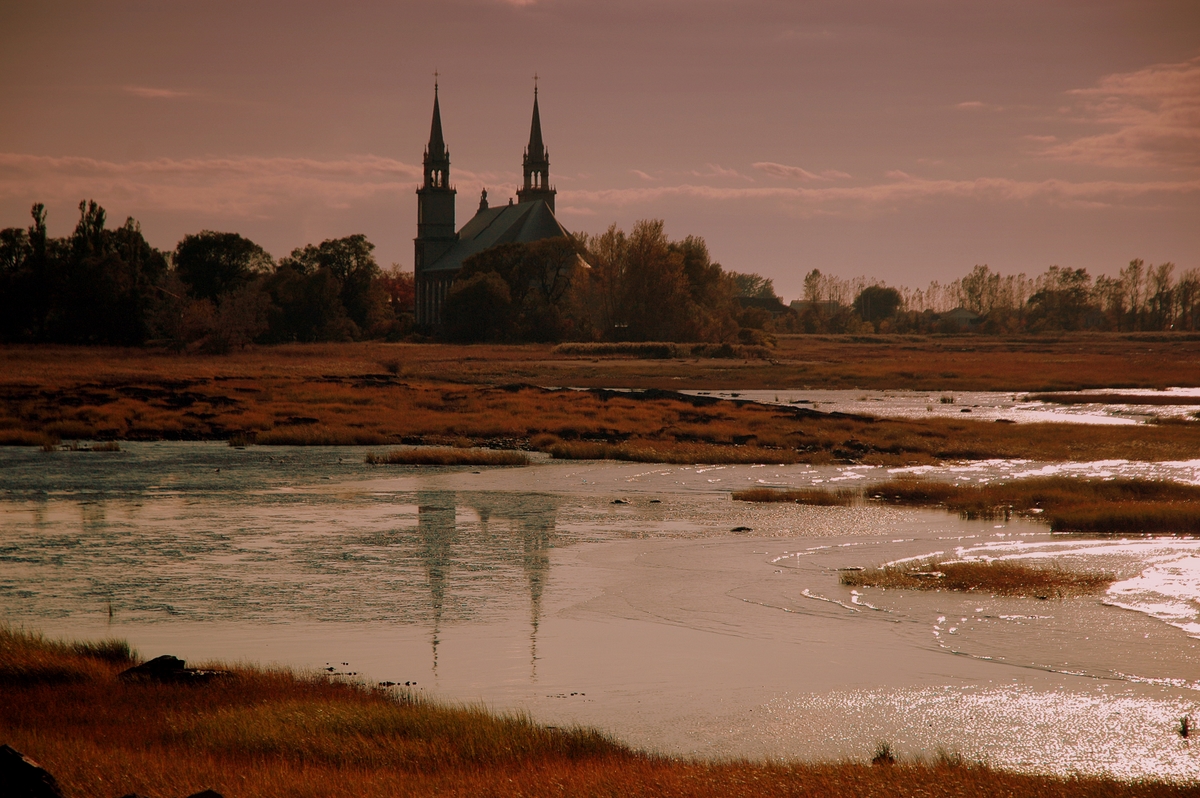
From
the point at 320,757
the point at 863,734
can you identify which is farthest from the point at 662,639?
the point at 320,757

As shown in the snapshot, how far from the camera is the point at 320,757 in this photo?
379 inches

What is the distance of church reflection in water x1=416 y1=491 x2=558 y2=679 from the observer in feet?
54.6

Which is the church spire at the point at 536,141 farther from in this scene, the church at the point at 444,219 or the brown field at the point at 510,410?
the brown field at the point at 510,410

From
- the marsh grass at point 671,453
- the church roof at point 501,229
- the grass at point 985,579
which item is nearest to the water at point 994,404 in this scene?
the marsh grass at point 671,453

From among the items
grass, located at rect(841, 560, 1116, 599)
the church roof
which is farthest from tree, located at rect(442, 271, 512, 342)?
grass, located at rect(841, 560, 1116, 599)

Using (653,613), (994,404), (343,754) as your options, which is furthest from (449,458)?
(994,404)

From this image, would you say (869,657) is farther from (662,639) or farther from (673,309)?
(673,309)

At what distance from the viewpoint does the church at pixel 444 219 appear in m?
165

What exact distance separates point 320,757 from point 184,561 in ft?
33.4

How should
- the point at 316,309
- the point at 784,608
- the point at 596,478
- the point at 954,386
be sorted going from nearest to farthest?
1. the point at 784,608
2. the point at 596,478
3. the point at 954,386
4. the point at 316,309

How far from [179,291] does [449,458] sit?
2749 inches

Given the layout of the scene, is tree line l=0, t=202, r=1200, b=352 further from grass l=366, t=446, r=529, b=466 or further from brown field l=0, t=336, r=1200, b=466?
grass l=366, t=446, r=529, b=466

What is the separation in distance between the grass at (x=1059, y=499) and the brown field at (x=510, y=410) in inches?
288

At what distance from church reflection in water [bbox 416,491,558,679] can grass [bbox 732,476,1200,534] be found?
5815 millimetres
